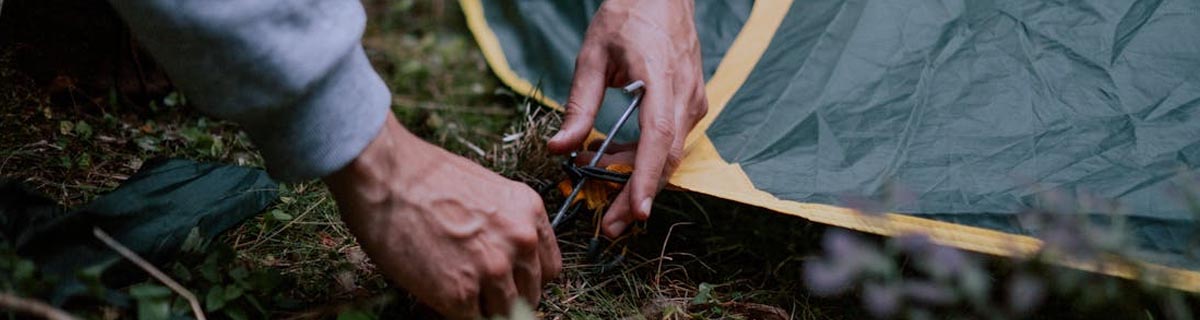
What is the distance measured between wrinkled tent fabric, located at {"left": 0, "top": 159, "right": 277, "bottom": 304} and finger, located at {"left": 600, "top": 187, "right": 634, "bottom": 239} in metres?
0.43

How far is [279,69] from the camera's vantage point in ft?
2.50

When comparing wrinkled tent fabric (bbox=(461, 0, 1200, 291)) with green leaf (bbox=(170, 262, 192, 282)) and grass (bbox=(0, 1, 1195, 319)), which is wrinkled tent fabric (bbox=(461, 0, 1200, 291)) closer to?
grass (bbox=(0, 1, 1195, 319))

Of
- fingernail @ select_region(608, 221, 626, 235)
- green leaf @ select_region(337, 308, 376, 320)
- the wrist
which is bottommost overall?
fingernail @ select_region(608, 221, 626, 235)

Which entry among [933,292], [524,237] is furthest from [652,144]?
[933,292]

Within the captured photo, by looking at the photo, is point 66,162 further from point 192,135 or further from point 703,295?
point 703,295

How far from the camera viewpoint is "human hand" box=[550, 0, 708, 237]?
1136mm

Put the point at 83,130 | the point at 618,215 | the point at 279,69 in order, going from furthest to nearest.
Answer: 1. the point at 83,130
2. the point at 618,215
3. the point at 279,69

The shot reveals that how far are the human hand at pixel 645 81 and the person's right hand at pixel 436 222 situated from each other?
0.24 m

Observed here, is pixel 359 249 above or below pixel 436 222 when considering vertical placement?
below

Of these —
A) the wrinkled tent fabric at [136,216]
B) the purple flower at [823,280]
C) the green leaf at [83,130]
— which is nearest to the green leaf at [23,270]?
the wrinkled tent fabric at [136,216]

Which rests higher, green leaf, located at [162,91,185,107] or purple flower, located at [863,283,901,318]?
purple flower, located at [863,283,901,318]

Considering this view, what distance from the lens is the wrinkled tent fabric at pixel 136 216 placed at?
36.0 inches

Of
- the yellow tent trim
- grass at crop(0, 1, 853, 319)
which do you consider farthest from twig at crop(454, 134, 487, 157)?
the yellow tent trim

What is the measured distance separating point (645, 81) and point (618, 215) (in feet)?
0.64
